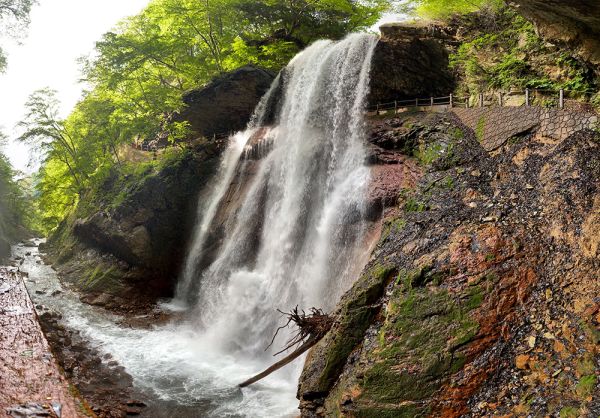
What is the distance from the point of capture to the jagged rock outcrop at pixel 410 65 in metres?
15.8

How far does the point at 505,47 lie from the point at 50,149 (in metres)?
26.9

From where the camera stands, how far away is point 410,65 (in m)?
16.0

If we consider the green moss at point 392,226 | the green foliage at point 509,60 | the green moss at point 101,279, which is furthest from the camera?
the green moss at point 101,279

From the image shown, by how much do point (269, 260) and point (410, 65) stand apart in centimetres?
997

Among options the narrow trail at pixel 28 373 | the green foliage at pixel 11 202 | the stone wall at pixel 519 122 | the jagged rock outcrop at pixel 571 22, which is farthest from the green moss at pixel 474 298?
the green foliage at pixel 11 202

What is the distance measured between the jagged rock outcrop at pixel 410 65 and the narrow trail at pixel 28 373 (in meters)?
14.1

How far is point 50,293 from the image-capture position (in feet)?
59.3

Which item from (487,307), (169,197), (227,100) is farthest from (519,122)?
(169,197)

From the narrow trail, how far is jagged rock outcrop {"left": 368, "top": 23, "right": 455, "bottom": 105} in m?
14.1

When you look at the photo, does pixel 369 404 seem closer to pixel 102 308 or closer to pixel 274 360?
pixel 274 360

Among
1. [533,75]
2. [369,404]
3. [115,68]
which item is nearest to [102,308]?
[115,68]

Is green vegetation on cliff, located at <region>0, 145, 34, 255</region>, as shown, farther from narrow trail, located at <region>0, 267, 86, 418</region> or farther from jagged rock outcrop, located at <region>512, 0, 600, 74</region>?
jagged rock outcrop, located at <region>512, 0, 600, 74</region>

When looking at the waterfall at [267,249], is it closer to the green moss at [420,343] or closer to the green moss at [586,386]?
the green moss at [420,343]

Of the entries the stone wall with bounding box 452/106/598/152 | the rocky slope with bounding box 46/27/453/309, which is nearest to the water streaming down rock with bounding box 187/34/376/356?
the rocky slope with bounding box 46/27/453/309
